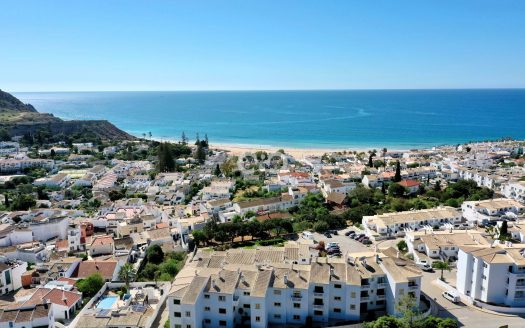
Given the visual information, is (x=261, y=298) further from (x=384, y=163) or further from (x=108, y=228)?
(x=384, y=163)

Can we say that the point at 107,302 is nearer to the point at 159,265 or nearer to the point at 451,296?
the point at 159,265

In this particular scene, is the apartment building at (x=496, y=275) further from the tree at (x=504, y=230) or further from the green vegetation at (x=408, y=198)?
the green vegetation at (x=408, y=198)

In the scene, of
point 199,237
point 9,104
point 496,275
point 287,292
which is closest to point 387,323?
point 287,292

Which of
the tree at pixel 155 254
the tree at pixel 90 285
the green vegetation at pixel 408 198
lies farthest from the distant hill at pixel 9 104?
the tree at pixel 90 285

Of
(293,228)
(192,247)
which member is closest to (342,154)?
(293,228)

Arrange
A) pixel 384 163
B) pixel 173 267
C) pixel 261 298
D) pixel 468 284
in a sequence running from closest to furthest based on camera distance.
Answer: pixel 261 298 → pixel 468 284 → pixel 173 267 → pixel 384 163

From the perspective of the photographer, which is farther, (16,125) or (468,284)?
(16,125)
